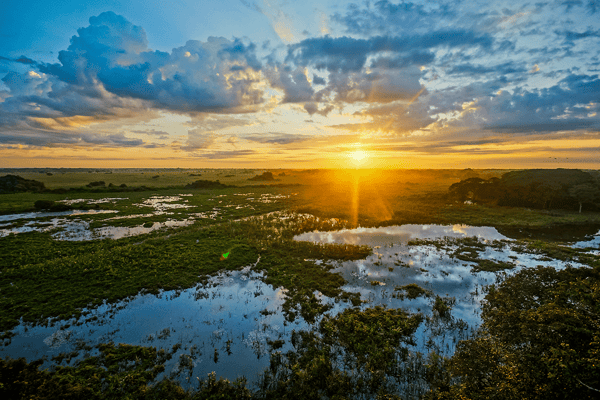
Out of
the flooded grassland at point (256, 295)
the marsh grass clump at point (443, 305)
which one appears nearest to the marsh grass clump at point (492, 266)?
the flooded grassland at point (256, 295)

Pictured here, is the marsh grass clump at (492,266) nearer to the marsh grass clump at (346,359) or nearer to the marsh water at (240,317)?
the marsh water at (240,317)

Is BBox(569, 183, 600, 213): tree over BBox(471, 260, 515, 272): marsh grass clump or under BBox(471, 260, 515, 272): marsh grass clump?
over

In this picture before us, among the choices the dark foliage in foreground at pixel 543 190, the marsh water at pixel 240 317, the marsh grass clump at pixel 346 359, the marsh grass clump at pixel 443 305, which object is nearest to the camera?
the marsh grass clump at pixel 346 359

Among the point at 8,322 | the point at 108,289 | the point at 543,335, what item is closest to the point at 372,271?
the point at 543,335

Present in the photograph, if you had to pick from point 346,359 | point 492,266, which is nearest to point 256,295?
point 346,359

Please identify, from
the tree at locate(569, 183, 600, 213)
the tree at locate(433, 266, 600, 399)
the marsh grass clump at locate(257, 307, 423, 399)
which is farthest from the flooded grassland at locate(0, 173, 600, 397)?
the tree at locate(569, 183, 600, 213)

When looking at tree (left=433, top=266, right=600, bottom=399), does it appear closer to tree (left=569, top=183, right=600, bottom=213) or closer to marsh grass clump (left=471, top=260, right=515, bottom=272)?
marsh grass clump (left=471, top=260, right=515, bottom=272)

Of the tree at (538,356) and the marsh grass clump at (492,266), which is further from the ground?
the tree at (538,356)
